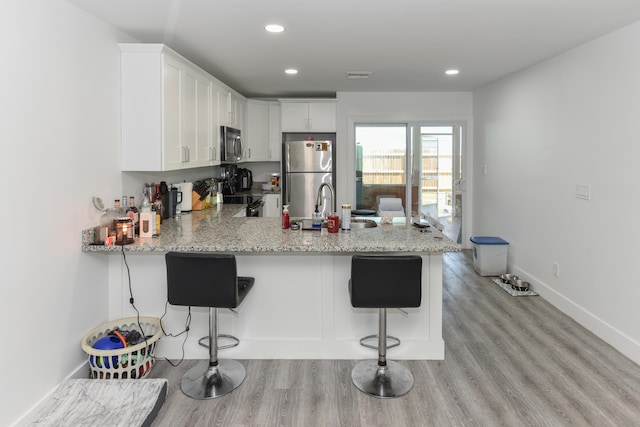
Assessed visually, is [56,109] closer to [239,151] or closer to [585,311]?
[239,151]

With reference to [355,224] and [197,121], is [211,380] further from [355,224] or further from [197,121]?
[197,121]

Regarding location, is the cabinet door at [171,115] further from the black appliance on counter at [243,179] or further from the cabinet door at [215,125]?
the black appliance on counter at [243,179]

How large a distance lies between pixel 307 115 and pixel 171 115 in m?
3.09

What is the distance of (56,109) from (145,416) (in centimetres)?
172

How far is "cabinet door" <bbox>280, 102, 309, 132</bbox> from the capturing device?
6129 millimetres

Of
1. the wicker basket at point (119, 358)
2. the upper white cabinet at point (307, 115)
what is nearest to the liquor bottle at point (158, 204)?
the wicker basket at point (119, 358)

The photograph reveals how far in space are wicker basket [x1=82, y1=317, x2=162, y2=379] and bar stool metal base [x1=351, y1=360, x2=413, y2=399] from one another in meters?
1.29

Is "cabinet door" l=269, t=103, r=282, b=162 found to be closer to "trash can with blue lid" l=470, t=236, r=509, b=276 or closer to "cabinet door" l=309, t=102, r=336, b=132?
"cabinet door" l=309, t=102, r=336, b=132

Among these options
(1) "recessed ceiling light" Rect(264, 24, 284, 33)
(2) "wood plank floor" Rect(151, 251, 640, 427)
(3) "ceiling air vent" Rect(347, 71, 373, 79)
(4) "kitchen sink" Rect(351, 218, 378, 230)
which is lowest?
(2) "wood plank floor" Rect(151, 251, 640, 427)

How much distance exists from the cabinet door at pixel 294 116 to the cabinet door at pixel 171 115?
276cm

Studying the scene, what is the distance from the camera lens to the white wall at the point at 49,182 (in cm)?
211

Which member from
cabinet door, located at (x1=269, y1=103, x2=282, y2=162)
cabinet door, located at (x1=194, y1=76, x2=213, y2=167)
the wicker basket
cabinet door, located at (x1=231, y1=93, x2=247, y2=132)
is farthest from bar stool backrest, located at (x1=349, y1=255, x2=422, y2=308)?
cabinet door, located at (x1=269, y1=103, x2=282, y2=162)

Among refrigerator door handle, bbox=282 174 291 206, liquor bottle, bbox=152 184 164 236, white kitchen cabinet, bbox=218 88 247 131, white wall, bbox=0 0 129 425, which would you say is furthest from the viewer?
refrigerator door handle, bbox=282 174 291 206

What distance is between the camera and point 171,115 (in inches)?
129
